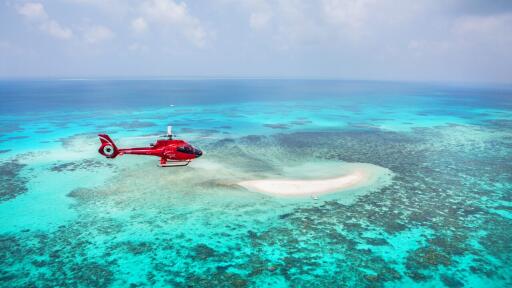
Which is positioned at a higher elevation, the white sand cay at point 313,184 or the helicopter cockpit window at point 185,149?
the helicopter cockpit window at point 185,149

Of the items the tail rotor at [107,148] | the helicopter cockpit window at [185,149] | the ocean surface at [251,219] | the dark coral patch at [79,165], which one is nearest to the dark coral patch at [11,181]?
the ocean surface at [251,219]

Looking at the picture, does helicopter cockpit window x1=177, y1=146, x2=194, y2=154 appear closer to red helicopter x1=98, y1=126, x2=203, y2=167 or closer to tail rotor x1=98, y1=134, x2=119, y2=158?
red helicopter x1=98, y1=126, x2=203, y2=167

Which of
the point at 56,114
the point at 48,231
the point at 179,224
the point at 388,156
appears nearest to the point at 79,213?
the point at 48,231

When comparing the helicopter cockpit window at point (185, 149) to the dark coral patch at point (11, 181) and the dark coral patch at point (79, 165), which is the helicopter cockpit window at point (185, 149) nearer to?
the dark coral patch at point (79, 165)

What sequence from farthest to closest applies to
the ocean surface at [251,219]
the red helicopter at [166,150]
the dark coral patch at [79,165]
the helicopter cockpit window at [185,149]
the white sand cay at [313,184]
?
the dark coral patch at [79,165] → the white sand cay at [313,184] → the helicopter cockpit window at [185,149] → the red helicopter at [166,150] → the ocean surface at [251,219]

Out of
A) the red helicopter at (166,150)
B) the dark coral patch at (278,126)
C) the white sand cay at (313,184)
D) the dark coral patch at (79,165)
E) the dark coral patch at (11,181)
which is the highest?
the red helicopter at (166,150)

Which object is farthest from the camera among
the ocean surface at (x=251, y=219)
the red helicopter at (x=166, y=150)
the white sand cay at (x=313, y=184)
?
the white sand cay at (x=313, y=184)

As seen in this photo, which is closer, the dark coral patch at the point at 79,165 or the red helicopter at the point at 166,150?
the red helicopter at the point at 166,150

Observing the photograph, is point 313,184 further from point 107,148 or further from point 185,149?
point 107,148

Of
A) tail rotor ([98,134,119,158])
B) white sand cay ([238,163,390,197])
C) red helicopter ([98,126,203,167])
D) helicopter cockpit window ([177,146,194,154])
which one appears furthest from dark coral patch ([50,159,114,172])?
white sand cay ([238,163,390,197])
